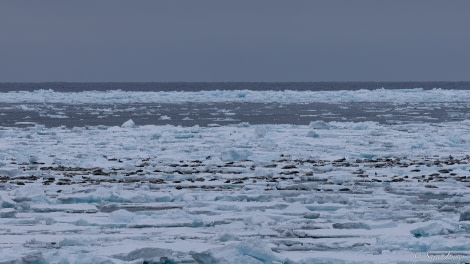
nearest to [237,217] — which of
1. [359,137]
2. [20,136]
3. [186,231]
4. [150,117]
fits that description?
[186,231]

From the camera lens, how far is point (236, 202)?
30.5 ft

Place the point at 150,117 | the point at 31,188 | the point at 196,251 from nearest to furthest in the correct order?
the point at 196,251
the point at 31,188
the point at 150,117

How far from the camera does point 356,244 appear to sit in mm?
7043

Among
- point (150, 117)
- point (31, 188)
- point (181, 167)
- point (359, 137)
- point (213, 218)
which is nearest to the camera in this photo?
point (213, 218)

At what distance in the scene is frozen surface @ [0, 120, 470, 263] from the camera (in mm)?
6758

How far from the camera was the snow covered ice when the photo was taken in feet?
22.2

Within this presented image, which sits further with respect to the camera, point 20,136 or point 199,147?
point 20,136

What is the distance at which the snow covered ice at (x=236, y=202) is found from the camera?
6.77 metres

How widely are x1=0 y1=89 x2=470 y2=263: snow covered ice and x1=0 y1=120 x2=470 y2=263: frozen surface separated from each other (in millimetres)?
16

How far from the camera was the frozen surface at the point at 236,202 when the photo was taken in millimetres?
6758

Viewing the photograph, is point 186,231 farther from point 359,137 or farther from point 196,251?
point 359,137

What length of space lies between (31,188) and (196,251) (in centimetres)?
365

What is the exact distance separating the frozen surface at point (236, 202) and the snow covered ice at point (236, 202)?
0.6 inches

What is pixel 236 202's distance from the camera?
929 cm
